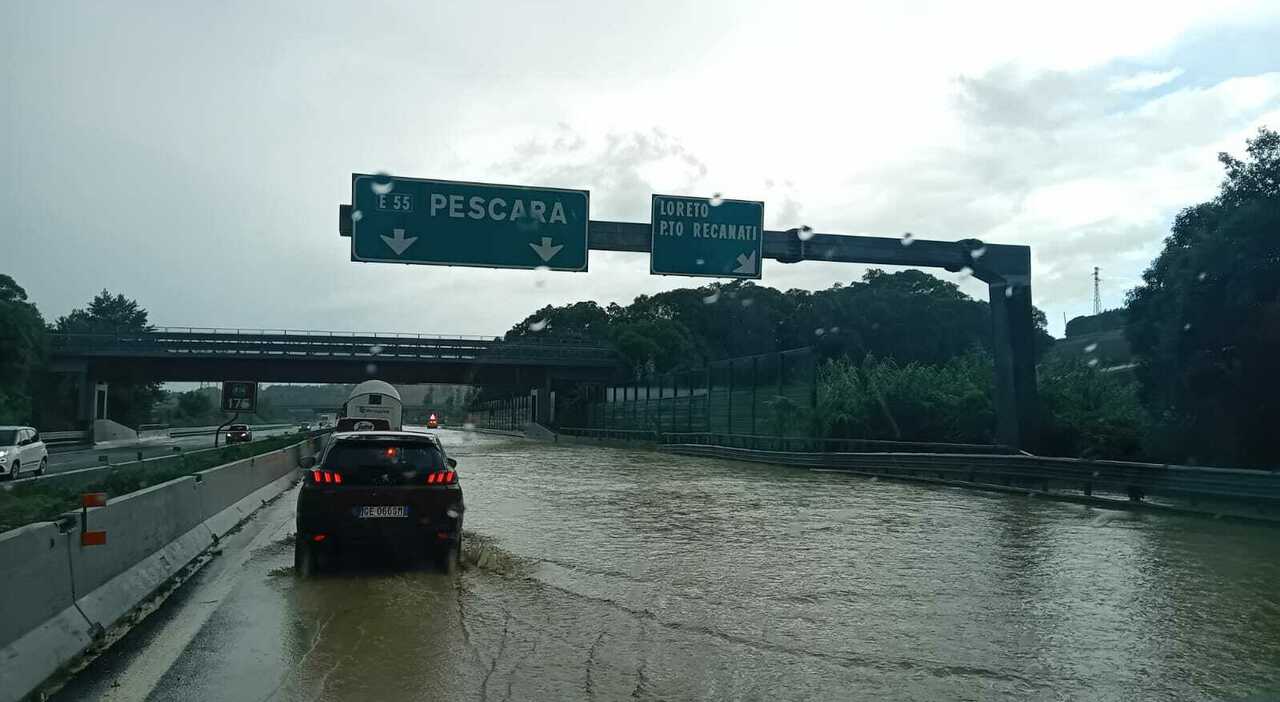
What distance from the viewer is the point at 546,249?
22.1 meters

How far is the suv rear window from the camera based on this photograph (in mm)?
10703

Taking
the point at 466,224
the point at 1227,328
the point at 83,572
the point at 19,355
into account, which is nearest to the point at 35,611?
the point at 83,572

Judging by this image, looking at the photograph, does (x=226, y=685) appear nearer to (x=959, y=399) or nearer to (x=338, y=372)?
(x=959, y=399)

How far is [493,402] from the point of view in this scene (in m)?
155

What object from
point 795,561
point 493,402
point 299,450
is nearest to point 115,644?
point 795,561

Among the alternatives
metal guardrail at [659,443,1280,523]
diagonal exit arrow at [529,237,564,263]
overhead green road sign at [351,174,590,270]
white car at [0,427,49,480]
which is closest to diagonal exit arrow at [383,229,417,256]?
overhead green road sign at [351,174,590,270]

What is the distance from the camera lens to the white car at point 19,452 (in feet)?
89.4

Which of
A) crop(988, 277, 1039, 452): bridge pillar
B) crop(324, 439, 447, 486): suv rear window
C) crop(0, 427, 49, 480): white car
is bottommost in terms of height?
crop(0, 427, 49, 480): white car

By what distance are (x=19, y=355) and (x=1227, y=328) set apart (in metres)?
56.1

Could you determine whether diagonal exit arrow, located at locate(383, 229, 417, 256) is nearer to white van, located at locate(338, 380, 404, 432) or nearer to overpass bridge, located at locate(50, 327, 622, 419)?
white van, located at locate(338, 380, 404, 432)

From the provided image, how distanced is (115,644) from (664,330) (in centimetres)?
7539

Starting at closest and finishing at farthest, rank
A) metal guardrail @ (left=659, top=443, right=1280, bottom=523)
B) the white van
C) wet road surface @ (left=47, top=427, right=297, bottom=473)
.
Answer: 1. metal guardrail @ (left=659, top=443, right=1280, bottom=523)
2. wet road surface @ (left=47, top=427, right=297, bottom=473)
3. the white van

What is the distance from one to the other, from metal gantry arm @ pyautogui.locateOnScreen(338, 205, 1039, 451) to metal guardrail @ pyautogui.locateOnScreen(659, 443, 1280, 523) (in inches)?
48.1

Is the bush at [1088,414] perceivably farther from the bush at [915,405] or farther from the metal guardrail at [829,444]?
the bush at [915,405]
